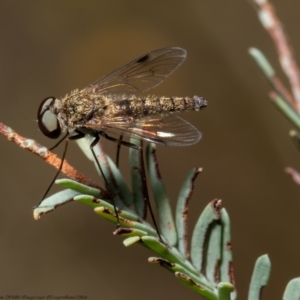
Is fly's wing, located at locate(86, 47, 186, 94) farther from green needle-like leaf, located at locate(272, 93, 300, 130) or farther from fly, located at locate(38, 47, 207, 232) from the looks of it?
green needle-like leaf, located at locate(272, 93, 300, 130)

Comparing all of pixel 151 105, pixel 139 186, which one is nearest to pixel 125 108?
pixel 151 105

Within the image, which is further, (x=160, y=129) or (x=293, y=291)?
(x=160, y=129)

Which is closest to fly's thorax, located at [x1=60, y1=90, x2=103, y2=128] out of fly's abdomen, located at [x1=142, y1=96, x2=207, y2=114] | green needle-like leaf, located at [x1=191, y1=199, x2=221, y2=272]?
fly's abdomen, located at [x1=142, y1=96, x2=207, y2=114]

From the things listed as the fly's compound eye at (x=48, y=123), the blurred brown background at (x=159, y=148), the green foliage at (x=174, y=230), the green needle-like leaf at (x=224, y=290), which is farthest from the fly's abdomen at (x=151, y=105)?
the blurred brown background at (x=159, y=148)

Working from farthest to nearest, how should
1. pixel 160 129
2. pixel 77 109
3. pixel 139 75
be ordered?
pixel 139 75 → pixel 77 109 → pixel 160 129

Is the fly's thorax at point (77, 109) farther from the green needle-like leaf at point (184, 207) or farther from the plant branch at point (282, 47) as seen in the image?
the plant branch at point (282, 47)

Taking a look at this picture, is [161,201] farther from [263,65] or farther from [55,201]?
[263,65]
